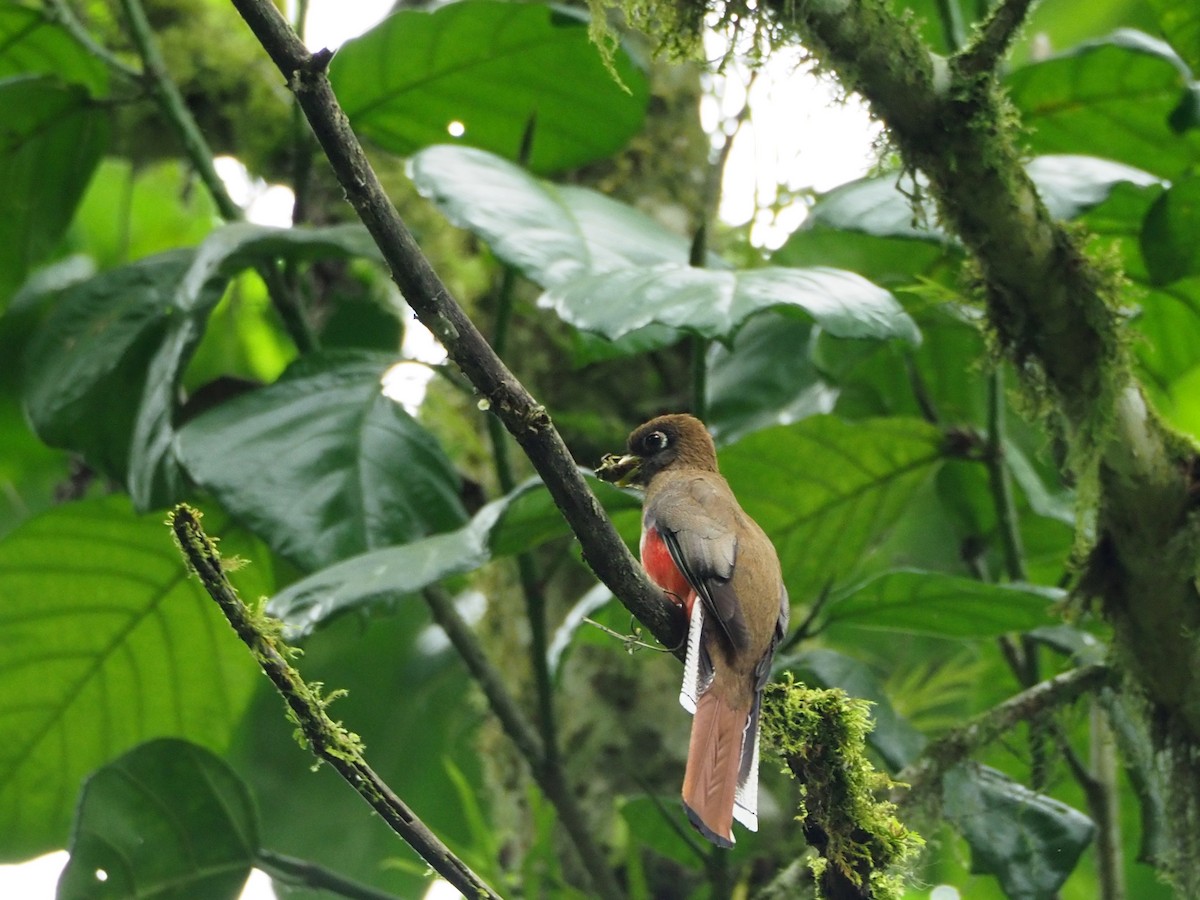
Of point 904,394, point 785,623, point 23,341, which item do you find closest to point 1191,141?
point 904,394

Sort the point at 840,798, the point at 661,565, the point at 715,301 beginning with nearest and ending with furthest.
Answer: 1. the point at 840,798
2. the point at 715,301
3. the point at 661,565

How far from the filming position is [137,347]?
119 inches

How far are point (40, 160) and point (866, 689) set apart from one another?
91.3 inches

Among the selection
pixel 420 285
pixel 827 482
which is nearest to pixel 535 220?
pixel 827 482

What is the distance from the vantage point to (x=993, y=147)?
83.6 inches

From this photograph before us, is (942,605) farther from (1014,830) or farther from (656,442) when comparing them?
(656,442)

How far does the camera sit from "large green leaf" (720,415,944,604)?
8.80 ft

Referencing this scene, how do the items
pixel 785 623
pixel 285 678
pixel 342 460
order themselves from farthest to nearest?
pixel 342 460
pixel 785 623
pixel 285 678

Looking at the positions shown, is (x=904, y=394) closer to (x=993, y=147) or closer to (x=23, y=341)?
(x=993, y=147)

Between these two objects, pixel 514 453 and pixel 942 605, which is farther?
pixel 514 453

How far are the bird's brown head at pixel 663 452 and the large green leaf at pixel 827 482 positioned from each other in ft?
0.18

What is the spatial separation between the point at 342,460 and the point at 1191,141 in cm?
203

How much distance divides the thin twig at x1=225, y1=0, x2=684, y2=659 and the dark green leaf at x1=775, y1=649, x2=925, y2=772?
91 cm

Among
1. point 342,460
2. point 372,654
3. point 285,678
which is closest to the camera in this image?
point 285,678
